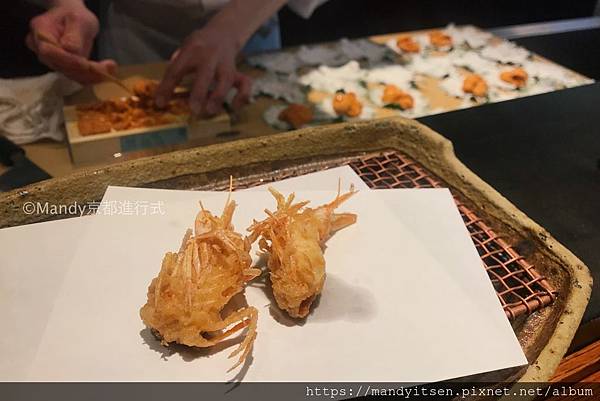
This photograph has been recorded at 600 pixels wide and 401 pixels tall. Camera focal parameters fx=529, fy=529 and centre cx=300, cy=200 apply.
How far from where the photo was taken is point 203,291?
52.2 inches

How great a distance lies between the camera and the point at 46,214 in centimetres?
169

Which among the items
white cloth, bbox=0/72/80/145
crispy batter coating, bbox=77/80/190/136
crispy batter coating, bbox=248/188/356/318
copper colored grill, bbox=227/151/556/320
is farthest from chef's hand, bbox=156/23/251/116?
crispy batter coating, bbox=248/188/356/318

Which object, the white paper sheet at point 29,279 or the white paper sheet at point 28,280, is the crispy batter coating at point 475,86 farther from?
the white paper sheet at point 28,280

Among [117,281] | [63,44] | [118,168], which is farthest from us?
[63,44]

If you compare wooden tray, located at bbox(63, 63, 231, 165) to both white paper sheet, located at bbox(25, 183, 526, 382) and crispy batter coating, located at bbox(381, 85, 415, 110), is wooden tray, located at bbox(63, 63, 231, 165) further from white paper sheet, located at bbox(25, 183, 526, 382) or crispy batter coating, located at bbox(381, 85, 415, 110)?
crispy batter coating, located at bbox(381, 85, 415, 110)

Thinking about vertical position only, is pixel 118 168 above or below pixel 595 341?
above

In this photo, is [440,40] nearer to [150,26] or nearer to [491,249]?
[150,26]

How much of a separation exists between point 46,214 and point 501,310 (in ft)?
4.58

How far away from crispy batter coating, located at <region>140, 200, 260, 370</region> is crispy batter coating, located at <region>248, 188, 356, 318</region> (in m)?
0.07

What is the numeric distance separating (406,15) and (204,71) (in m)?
2.58

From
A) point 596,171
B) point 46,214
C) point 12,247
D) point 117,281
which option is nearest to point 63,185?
point 46,214

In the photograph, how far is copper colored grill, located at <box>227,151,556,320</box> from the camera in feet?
4.85

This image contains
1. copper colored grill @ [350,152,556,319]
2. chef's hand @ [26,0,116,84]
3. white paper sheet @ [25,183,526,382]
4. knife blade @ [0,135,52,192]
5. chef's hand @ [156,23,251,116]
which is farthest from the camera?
chef's hand @ [156,23,251,116]

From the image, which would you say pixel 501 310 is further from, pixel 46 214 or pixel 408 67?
pixel 408 67
